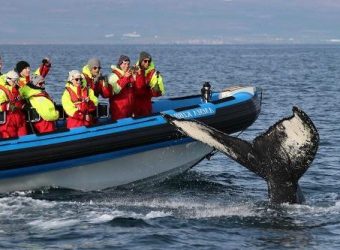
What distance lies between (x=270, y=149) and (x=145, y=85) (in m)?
4.20

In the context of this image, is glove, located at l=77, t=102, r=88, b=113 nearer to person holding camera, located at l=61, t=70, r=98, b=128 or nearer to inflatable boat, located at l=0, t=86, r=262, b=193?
person holding camera, located at l=61, t=70, r=98, b=128

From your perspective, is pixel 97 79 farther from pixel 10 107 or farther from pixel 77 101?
pixel 10 107

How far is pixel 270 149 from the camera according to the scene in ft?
34.8

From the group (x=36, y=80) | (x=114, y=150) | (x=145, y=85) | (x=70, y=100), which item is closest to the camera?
(x=36, y=80)

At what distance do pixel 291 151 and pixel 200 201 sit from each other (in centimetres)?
287

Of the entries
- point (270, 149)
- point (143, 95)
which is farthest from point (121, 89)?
point (270, 149)

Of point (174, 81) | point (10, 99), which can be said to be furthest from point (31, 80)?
point (174, 81)

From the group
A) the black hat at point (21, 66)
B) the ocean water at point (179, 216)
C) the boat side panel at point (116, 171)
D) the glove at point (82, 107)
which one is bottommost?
the ocean water at point (179, 216)

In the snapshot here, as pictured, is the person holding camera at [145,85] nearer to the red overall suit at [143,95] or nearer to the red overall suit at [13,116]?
the red overall suit at [143,95]

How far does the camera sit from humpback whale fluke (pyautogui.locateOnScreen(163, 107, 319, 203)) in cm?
1035

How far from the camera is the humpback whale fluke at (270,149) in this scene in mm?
10352

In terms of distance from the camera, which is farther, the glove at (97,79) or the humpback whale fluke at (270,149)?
the glove at (97,79)

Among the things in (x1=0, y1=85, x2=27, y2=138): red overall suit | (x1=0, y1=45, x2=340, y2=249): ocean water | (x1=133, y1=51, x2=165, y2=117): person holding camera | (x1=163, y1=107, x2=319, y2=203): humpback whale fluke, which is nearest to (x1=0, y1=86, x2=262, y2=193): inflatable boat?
(x1=0, y1=45, x2=340, y2=249): ocean water

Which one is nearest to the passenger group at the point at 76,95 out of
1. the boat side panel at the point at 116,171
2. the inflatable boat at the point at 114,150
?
the inflatable boat at the point at 114,150
